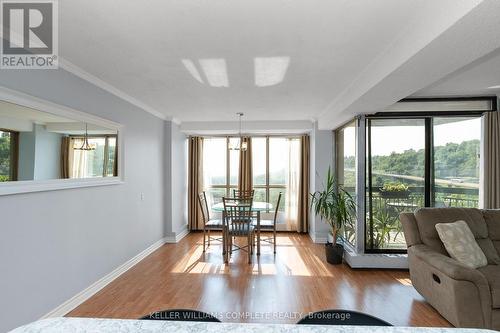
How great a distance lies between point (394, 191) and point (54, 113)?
437 centimetres

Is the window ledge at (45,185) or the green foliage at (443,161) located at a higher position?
the green foliage at (443,161)

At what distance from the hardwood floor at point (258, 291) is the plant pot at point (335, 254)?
0.36 ft

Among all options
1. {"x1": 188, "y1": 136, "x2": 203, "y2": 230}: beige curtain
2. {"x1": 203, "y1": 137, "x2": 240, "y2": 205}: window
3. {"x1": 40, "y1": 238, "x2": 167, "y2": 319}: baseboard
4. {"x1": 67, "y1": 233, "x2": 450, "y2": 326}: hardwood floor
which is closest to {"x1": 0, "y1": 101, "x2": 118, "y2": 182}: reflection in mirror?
{"x1": 40, "y1": 238, "x2": 167, "y2": 319}: baseboard

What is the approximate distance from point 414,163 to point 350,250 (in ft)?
5.36

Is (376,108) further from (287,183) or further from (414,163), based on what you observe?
(287,183)

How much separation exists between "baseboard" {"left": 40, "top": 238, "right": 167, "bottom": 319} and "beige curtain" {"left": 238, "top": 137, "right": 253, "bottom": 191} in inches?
100.0

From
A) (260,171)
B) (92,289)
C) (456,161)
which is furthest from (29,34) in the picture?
(456,161)

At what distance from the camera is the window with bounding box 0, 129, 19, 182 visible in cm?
194

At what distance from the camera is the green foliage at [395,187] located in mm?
3816

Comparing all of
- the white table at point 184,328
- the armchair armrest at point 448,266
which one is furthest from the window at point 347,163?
the white table at point 184,328

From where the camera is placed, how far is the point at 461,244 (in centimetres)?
252

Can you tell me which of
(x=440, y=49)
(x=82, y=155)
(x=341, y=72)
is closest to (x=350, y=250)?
(x=341, y=72)

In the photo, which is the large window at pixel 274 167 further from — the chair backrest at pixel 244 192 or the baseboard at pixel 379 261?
the baseboard at pixel 379 261

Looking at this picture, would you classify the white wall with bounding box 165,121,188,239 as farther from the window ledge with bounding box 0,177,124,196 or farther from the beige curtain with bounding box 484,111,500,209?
the beige curtain with bounding box 484,111,500,209
